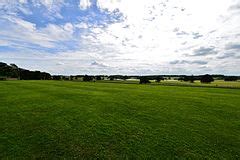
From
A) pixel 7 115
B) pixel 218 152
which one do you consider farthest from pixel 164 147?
pixel 7 115

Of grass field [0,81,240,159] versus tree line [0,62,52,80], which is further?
tree line [0,62,52,80]

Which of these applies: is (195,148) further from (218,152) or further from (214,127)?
(214,127)

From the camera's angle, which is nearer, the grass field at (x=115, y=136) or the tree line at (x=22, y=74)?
the grass field at (x=115, y=136)

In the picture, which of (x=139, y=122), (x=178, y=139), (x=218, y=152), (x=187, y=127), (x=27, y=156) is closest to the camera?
(x=27, y=156)

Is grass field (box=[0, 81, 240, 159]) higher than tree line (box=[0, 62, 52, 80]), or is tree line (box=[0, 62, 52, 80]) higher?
tree line (box=[0, 62, 52, 80])

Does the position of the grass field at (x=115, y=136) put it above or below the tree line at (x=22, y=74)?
below

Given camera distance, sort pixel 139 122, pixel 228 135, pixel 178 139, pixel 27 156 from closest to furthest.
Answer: pixel 27 156
pixel 178 139
pixel 228 135
pixel 139 122

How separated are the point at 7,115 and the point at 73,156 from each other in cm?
1078

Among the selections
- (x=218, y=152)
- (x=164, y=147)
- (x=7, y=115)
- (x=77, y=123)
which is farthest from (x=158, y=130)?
(x=7, y=115)

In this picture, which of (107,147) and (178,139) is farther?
(178,139)

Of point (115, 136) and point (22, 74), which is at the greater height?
point (22, 74)

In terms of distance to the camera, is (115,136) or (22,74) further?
(22,74)

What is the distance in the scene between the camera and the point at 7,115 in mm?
17703

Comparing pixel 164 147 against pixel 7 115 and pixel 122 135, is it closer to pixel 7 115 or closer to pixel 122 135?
pixel 122 135
